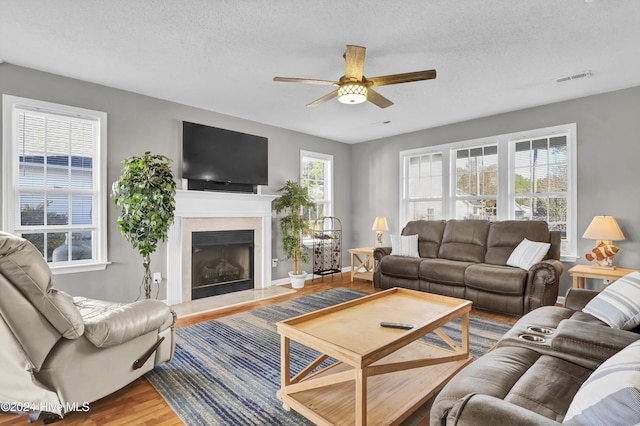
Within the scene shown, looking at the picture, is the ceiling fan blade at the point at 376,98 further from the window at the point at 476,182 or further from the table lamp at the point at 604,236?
the table lamp at the point at 604,236

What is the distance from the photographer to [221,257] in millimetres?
4859

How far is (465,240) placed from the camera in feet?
15.4

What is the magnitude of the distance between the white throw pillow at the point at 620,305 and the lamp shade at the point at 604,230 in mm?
1941

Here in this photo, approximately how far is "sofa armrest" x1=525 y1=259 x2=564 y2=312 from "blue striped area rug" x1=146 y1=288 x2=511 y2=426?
1.53 ft

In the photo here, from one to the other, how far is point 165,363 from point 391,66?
11.0 feet

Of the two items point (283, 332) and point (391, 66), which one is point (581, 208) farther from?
point (283, 332)

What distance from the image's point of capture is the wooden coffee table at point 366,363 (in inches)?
67.5

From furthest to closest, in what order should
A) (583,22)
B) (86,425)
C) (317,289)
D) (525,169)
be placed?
1. (317,289)
2. (525,169)
3. (583,22)
4. (86,425)

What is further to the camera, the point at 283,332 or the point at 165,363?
the point at 165,363

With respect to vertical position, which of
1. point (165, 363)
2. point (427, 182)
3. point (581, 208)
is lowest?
point (165, 363)

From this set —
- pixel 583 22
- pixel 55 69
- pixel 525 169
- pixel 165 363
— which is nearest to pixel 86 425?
pixel 165 363

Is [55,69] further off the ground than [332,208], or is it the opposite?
[55,69]

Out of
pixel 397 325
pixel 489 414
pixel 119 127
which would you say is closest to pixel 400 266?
pixel 397 325

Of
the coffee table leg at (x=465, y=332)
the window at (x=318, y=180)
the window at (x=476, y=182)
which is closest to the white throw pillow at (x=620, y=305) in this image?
the coffee table leg at (x=465, y=332)
